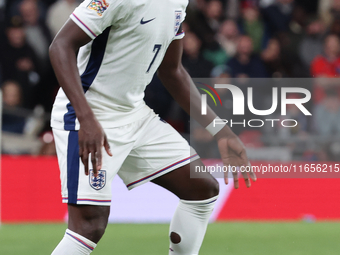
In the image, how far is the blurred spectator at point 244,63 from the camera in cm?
821

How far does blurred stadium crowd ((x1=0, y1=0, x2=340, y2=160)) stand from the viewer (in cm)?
730

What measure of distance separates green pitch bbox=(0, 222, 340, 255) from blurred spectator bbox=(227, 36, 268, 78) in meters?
2.37

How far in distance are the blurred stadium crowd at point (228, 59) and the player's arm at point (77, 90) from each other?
4795 millimetres

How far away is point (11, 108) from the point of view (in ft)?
24.2

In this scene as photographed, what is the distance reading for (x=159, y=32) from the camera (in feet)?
9.50

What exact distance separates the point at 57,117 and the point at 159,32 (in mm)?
702

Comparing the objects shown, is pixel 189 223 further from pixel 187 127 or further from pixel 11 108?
pixel 11 108

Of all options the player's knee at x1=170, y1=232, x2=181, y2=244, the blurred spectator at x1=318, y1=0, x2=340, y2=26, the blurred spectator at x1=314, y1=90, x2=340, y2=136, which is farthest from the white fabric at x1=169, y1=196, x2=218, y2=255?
the blurred spectator at x1=318, y1=0, x2=340, y2=26

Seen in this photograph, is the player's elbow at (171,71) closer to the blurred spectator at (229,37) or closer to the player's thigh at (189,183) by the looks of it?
the player's thigh at (189,183)

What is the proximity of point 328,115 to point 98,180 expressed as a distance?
5361 mm

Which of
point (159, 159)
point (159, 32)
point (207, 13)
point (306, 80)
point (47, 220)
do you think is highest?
point (159, 32)

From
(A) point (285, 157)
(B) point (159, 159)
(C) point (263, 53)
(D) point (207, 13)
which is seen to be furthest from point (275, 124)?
(B) point (159, 159)

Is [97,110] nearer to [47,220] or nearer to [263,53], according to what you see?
[47,220]

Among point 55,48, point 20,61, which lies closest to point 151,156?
point 55,48
